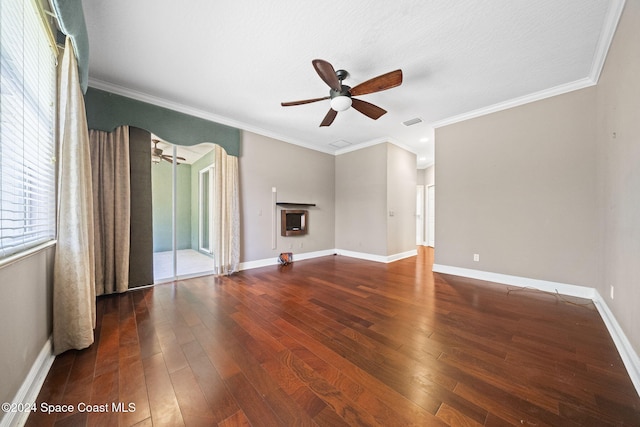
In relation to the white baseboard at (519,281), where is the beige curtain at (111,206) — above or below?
above

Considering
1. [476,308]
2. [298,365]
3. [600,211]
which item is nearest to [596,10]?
[600,211]

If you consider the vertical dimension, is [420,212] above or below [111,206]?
below

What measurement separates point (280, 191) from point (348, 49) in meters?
3.08

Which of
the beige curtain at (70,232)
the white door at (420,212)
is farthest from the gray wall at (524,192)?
the beige curtain at (70,232)

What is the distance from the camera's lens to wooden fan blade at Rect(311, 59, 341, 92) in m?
2.08

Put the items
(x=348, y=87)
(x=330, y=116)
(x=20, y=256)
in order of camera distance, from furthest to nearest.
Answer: (x=330, y=116), (x=348, y=87), (x=20, y=256)

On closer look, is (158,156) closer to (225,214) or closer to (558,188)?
(225,214)

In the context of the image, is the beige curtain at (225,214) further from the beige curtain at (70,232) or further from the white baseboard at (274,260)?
the beige curtain at (70,232)

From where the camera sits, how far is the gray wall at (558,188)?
1798 mm

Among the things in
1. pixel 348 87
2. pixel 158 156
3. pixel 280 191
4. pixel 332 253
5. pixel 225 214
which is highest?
pixel 348 87

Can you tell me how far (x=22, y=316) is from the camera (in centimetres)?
130

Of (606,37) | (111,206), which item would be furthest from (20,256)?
(606,37)

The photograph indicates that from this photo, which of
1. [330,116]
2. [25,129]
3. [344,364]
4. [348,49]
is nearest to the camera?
[25,129]

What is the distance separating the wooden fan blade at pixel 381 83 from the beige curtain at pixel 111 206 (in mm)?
3142
